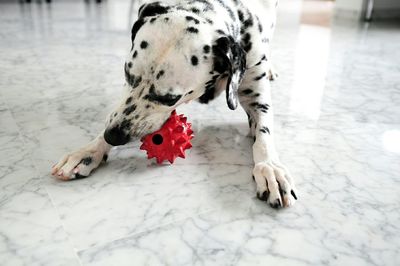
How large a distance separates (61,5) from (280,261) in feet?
21.0

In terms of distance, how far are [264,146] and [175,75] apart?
521 millimetres

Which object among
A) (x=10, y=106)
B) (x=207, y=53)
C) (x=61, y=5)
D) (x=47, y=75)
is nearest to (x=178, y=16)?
(x=207, y=53)

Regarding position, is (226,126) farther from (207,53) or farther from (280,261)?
(280,261)

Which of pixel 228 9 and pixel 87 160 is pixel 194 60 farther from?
pixel 87 160

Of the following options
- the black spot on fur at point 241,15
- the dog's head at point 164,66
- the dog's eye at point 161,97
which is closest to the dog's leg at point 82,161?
the dog's head at point 164,66

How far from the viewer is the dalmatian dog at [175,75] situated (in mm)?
1464

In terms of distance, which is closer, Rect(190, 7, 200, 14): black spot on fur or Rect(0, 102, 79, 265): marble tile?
Rect(0, 102, 79, 265): marble tile

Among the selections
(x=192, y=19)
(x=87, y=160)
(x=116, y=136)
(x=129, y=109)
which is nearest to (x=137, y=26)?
(x=192, y=19)

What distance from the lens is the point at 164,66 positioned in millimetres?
1440

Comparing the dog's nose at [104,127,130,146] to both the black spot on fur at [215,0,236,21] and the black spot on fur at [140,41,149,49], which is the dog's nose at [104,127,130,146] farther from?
the black spot on fur at [215,0,236,21]

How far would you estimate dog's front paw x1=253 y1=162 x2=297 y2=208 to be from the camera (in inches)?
56.9

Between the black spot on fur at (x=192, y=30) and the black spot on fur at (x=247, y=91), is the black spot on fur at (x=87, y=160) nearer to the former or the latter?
the black spot on fur at (x=192, y=30)

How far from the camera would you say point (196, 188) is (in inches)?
60.9

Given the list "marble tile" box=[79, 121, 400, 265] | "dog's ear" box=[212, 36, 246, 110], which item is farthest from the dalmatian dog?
"marble tile" box=[79, 121, 400, 265]
